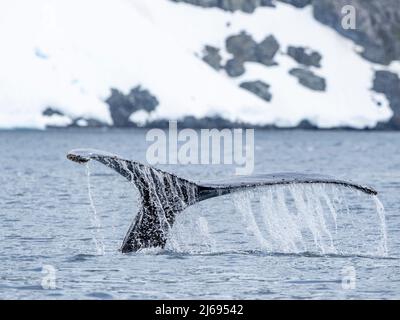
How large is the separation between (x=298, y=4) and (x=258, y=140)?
36246 millimetres

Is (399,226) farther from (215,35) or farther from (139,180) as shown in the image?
(215,35)

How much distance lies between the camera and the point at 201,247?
60.6 feet

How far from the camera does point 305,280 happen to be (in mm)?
15203

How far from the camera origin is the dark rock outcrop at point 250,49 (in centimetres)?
9888

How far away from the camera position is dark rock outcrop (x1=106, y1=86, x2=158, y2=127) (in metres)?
86.1

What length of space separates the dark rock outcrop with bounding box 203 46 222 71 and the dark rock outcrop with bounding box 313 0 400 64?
38.9 feet

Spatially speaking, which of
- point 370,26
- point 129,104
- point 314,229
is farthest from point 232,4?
point 314,229

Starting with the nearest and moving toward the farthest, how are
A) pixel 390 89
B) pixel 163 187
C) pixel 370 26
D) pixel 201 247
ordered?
pixel 163 187 < pixel 201 247 < pixel 390 89 < pixel 370 26

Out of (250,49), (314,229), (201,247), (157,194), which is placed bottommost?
(201,247)

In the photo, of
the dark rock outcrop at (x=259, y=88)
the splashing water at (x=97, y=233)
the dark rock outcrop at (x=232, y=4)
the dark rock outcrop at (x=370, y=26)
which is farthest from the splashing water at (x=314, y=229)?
the dark rock outcrop at (x=232, y=4)

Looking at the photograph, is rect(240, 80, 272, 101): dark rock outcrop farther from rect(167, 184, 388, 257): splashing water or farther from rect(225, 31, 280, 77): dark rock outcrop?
rect(167, 184, 388, 257): splashing water

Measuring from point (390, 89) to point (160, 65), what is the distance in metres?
19.2

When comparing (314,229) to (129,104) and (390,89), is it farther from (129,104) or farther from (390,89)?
(390,89)

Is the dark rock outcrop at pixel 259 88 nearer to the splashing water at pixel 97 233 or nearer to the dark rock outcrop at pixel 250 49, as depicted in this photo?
the dark rock outcrop at pixel 250 49
